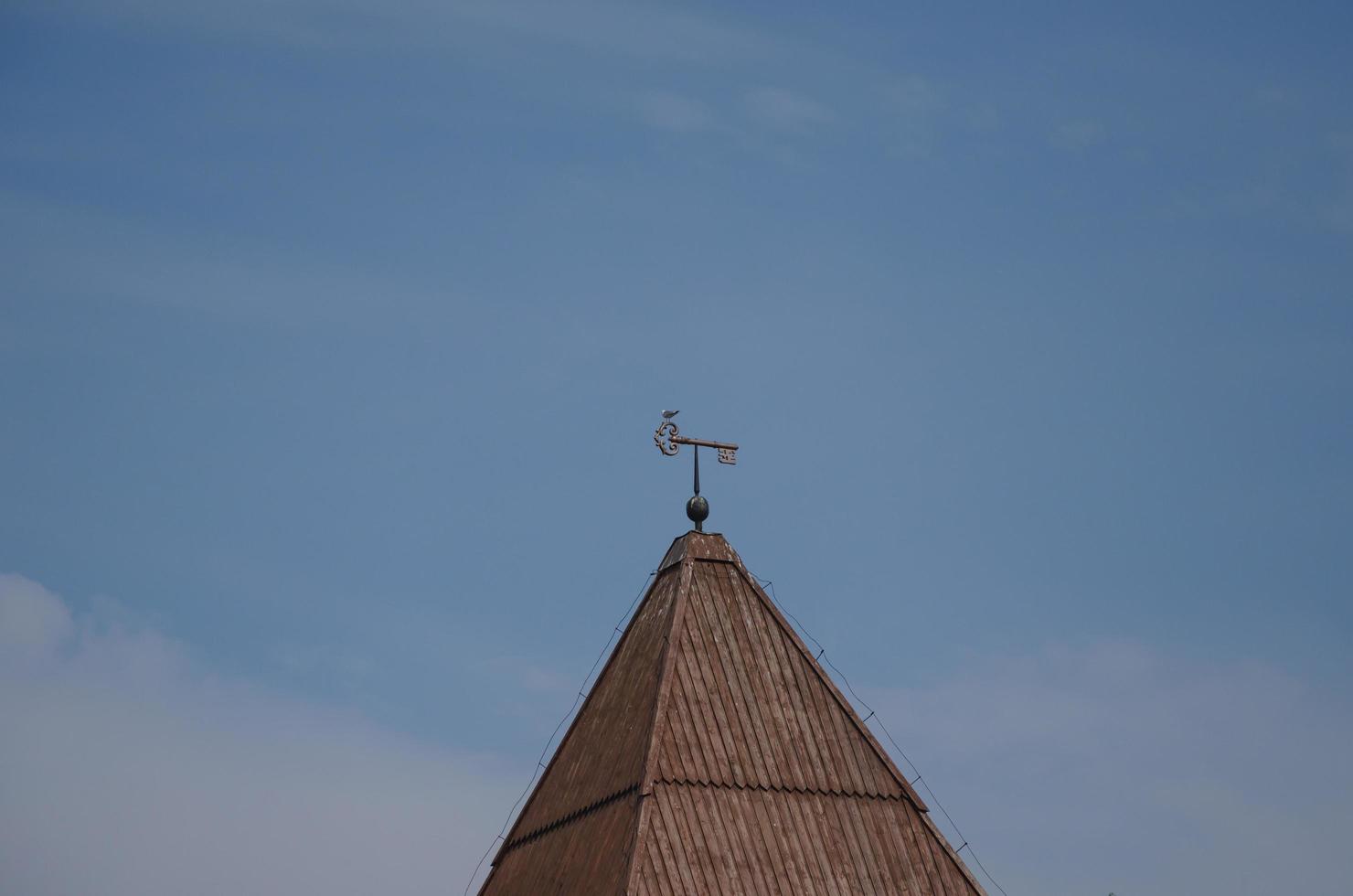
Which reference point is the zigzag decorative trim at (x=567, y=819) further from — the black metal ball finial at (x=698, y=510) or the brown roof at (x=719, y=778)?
the black metal ball finial at (x=698, y=510)

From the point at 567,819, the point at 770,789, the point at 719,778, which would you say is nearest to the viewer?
the point at 719,778

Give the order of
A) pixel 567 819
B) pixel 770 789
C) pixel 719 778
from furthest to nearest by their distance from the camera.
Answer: pixel 567 819 → pixel 770 789 → pixel 719 778

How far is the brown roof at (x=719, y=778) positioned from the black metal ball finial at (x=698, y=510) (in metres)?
0.31

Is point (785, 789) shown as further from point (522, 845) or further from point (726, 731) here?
point (522, 845)

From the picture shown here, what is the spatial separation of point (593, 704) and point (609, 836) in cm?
413

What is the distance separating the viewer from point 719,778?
30.0 m

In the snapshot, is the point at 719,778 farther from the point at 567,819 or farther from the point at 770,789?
the point at 567,819

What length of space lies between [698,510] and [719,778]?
4.87m

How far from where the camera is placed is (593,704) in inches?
1313

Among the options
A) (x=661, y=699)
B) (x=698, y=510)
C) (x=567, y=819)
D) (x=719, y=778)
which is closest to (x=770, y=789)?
(x=719, y=778)

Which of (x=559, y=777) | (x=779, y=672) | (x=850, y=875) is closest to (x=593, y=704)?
(x=559, y=777)

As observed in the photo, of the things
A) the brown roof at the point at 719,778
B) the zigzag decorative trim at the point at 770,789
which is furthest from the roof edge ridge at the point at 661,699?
the zigzag decorative trim at the point at 770,789

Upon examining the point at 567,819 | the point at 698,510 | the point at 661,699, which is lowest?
the point at 567,819

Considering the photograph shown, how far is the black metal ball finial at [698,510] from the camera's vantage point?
3309cm
